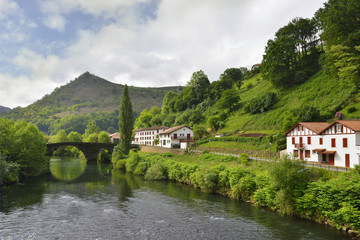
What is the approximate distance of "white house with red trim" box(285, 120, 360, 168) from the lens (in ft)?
110

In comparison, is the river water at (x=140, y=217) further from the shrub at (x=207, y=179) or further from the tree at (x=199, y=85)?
the tree at (x=199, y=85)

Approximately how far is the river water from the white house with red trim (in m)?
9.90

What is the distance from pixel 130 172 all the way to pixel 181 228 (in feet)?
141

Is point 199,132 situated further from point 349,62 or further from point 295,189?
point 295,189

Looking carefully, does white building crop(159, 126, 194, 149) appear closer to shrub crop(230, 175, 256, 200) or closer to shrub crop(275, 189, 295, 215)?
shrub crop(230, 175, 256, 200)

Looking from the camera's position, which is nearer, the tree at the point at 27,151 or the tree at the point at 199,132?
the tree at the point at 27,151

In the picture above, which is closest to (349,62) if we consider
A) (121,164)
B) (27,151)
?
(121,164)

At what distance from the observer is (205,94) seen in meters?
118

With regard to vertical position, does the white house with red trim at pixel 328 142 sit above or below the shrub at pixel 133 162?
above

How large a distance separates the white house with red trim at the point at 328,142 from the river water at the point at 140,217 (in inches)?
390

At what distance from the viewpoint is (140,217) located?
27.4 meters

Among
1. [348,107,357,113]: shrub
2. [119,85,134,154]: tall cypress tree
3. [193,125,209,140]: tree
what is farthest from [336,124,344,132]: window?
[119,85,134,154]: tall cypress tree

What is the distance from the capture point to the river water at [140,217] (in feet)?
73.8

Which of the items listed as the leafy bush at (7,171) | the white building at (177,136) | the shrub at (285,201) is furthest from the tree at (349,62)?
the leafy bush at (7,171)
